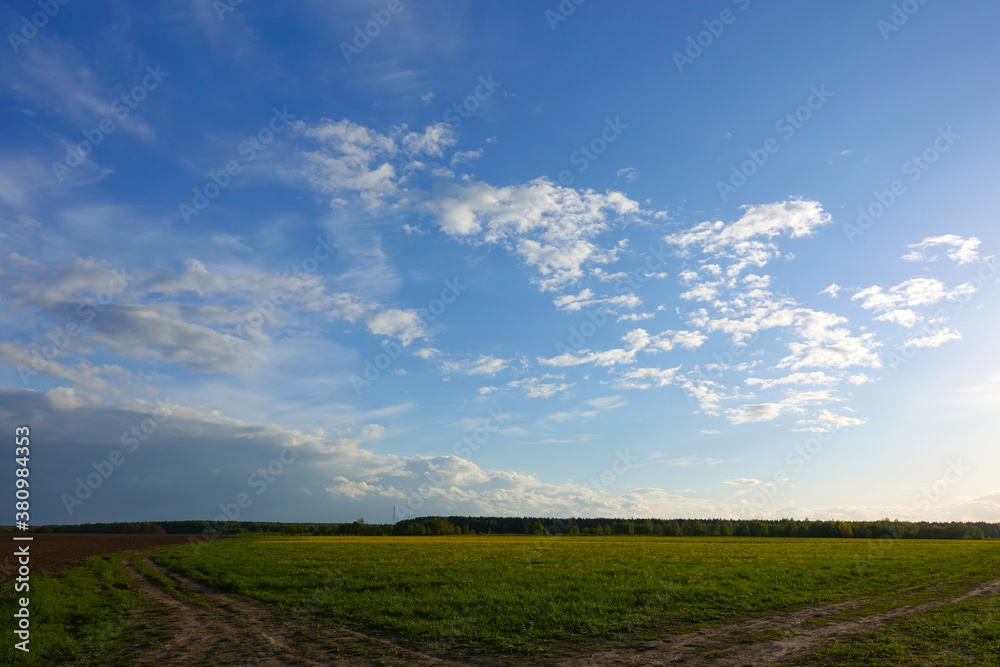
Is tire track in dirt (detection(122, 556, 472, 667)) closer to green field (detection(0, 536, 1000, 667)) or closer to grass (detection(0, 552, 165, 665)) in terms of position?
green field (detection(0, 536, 1000, 667))

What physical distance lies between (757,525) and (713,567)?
122 m

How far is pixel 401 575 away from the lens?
28.6 meters

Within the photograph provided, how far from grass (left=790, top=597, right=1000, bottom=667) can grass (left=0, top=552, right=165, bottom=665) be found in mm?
17369

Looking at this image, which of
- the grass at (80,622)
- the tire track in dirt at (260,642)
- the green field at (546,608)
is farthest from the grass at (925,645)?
the grass at (80,622)

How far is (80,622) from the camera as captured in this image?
17281 millimetres

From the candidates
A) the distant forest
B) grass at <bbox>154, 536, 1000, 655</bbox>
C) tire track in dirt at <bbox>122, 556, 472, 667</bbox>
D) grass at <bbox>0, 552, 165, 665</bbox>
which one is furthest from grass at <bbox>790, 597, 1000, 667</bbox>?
the distant forest

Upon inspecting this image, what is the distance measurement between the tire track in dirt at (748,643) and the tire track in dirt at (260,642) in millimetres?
4584

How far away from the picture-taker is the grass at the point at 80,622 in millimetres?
13289

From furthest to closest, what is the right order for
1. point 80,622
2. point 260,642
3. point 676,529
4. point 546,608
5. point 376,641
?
point 676,529, point 546,608, point 80,622, point 376,641, point 260,642

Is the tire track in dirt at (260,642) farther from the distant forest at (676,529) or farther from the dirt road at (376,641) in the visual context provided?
the distant forest at (676,529)

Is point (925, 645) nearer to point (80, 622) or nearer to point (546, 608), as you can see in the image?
point (546, 608)

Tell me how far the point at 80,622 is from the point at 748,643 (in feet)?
66.8

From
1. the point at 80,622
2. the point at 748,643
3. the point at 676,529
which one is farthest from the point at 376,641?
the point at 676,529

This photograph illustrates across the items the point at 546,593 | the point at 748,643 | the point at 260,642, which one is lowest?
the point at 748,643
